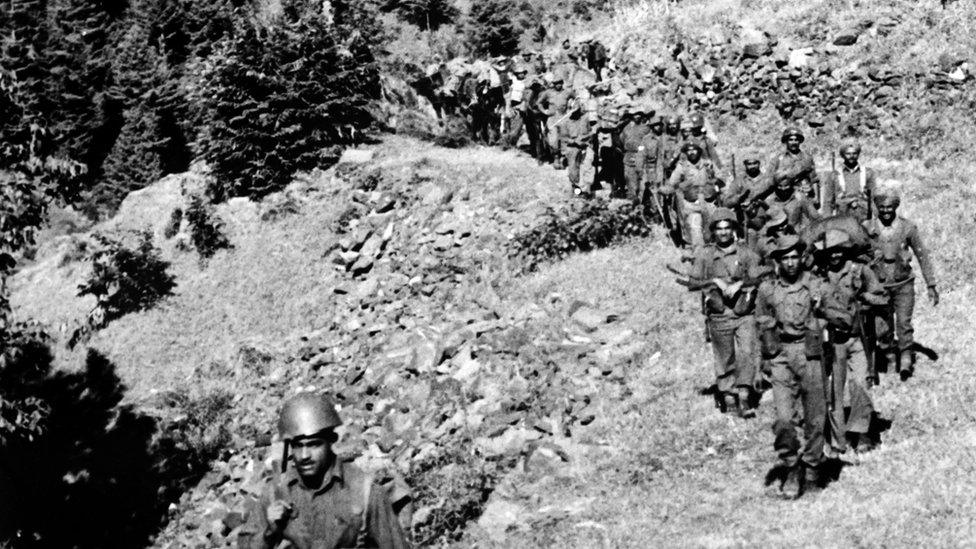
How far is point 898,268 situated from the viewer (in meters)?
11.0

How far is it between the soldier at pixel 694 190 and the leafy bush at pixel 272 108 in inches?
613

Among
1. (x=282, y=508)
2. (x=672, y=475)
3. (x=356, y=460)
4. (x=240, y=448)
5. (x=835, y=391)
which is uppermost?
(x=282, y=508)

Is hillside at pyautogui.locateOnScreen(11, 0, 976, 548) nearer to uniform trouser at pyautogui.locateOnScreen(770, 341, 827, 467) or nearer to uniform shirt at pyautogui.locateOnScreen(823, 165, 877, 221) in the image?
uniform trouser at pyautogui.locateOnScreen(770, 341, 827, 467)

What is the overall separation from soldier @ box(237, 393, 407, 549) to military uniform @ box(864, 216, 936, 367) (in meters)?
7.77

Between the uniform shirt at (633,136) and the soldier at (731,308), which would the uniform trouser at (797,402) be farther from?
the uniform shirt at (633,136)

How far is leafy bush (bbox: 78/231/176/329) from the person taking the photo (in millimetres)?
26891

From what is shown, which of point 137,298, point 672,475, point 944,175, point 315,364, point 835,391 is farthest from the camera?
point 137,298

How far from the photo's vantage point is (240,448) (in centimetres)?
1898

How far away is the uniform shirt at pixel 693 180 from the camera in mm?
14742

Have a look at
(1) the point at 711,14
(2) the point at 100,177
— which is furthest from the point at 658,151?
(2) the point at 100,177

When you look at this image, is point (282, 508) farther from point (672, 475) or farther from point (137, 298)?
point (137, 298)

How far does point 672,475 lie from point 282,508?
6.38m

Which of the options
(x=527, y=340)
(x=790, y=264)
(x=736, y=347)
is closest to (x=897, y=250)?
(x=736, y=347)

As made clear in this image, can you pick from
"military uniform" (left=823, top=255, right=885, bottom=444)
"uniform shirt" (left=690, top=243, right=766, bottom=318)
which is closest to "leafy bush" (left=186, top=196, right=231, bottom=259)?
"uniform shirt" (left=690, top=243, right=766, bottom=318)
